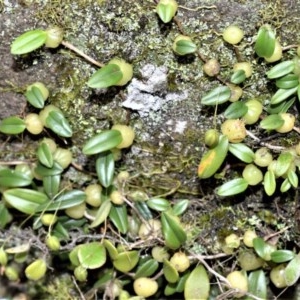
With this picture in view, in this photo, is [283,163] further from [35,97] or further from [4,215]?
[4,215]

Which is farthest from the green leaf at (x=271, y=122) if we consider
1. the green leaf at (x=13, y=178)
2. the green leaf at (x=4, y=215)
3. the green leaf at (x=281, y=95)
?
the green leaf at (x=4, y=215)


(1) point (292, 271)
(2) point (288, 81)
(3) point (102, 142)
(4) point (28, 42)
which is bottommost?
(1) point (292, 271)

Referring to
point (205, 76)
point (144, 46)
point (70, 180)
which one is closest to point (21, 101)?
point (70, 180)

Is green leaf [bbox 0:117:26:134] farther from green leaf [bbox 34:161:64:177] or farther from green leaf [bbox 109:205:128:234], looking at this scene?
green leaf [bbox 109:205:128:234]

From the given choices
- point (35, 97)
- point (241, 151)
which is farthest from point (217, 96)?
point (35, 97)

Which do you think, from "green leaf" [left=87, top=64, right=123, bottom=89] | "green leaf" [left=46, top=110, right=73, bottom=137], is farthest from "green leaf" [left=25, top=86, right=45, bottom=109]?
"green leaf" [left=87, top=64, right=123, bottom=89]

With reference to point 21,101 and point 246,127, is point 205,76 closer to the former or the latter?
point 246,127

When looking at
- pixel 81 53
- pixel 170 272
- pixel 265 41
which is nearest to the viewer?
pixel 265 41
